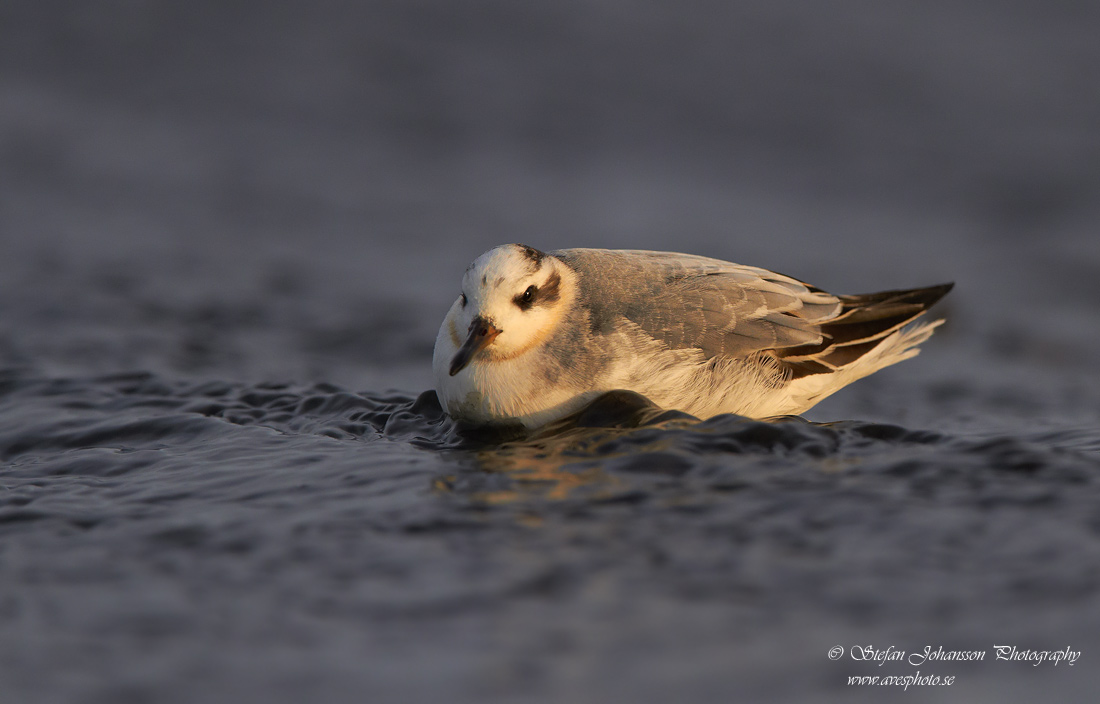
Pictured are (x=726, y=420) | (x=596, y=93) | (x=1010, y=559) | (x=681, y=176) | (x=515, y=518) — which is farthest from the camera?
(x=596, y=93)

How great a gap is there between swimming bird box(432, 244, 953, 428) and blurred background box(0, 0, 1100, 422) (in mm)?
2695

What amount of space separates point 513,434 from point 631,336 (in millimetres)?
886

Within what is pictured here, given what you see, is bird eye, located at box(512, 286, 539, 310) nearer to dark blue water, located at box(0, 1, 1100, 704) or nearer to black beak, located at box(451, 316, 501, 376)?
black beak, located at box(451, 316, 501, 376)

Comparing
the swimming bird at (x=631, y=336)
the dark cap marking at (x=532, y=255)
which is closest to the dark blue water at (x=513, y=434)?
the swimming bird at (x=631, y=336)

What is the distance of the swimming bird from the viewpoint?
6.04 metres

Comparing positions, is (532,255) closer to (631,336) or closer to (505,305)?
(505,305)

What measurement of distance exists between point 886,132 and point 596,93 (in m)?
3.64

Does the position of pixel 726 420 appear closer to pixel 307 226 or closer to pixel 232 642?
pixel 232 642

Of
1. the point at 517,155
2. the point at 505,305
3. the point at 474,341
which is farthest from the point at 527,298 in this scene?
the point at 517,155

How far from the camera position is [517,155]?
42.3 feet

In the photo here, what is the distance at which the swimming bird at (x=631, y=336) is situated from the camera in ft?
19.8

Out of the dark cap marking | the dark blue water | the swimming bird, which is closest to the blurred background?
the dark blue water

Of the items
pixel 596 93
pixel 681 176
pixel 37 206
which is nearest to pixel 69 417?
pixel 37 206

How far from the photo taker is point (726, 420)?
581cm
